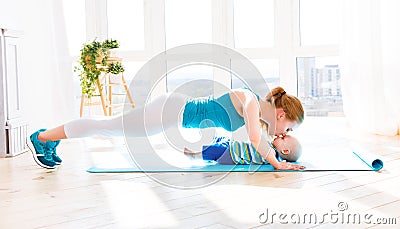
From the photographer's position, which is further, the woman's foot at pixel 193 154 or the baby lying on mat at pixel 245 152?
the woman's foot at pixel 193 154

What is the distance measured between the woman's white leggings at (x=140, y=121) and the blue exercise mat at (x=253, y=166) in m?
0.19

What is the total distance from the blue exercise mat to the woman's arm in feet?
0.18

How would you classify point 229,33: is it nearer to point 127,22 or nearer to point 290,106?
point 127,22

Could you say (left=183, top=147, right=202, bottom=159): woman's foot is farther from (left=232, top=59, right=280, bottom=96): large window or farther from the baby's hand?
(left=232, top=59, right=280, bottom=96): large window

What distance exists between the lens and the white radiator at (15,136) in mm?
3174

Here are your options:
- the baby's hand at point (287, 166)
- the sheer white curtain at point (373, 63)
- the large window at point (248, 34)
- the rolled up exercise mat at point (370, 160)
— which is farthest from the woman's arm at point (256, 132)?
the large window at point (248, 34)

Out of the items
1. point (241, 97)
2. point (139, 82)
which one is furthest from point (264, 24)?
point (241, 97)

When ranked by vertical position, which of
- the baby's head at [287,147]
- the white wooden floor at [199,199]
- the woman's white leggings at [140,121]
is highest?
the woman's white leggings at [140,121]

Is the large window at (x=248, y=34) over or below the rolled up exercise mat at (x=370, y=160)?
over

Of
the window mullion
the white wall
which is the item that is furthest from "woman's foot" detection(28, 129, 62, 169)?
the window mullion

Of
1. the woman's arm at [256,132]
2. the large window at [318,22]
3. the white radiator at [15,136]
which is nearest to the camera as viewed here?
the woman's arm at [256,132]

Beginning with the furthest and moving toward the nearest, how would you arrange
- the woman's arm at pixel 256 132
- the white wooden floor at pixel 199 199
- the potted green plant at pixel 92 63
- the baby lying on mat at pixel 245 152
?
the potted green plant at pixel 92 63
the baby lying on mat at pixel 245 152
the woman's arm at pixel 256 132
the white wooden floor at pixel 199 199

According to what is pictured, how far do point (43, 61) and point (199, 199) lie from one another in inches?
111

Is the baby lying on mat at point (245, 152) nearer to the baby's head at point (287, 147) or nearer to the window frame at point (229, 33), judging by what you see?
the baby's head at point (287, 147)
